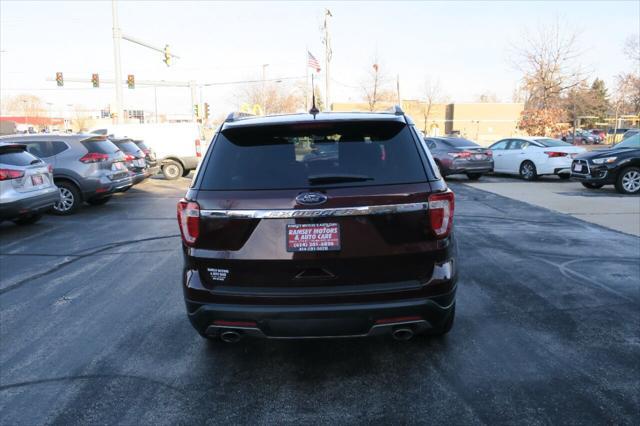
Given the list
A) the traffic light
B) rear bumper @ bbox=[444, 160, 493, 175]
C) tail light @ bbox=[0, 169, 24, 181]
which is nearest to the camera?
tail light @ bbox=[0, 169, 24, 181]

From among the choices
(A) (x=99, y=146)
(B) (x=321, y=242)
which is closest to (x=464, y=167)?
(A) (x=99, y=146)

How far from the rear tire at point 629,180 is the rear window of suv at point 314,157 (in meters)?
11.8

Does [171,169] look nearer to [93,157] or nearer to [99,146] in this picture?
[99,146]

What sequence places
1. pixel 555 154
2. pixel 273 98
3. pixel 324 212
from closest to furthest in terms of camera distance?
pixel 324 212 → pixel 555 154 → pixel 273 98

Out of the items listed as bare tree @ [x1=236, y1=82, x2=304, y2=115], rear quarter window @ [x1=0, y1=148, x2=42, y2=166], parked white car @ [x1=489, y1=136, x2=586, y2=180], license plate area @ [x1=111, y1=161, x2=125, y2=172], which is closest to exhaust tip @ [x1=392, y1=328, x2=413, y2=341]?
rear quarter window @ [x1=0, y1=148, x2=42, y2=166]

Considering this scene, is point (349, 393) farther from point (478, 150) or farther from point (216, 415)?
point (478, 150)

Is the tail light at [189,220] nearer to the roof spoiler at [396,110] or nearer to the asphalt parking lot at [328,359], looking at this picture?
the asphalt parking lot at [328,359]

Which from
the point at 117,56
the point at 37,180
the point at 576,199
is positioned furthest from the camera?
the point at 117,56

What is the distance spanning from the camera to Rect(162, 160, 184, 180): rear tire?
1920 centimetres

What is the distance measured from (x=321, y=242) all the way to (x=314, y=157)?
A: 58 centimetres

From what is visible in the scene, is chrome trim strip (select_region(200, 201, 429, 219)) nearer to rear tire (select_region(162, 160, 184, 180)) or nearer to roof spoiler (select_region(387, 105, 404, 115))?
roof spoiler (select_region(387, 105, 404, 115))

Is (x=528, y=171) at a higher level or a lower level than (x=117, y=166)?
lower

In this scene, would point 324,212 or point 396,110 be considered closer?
point 324,212

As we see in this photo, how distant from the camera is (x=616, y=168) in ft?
42.8
